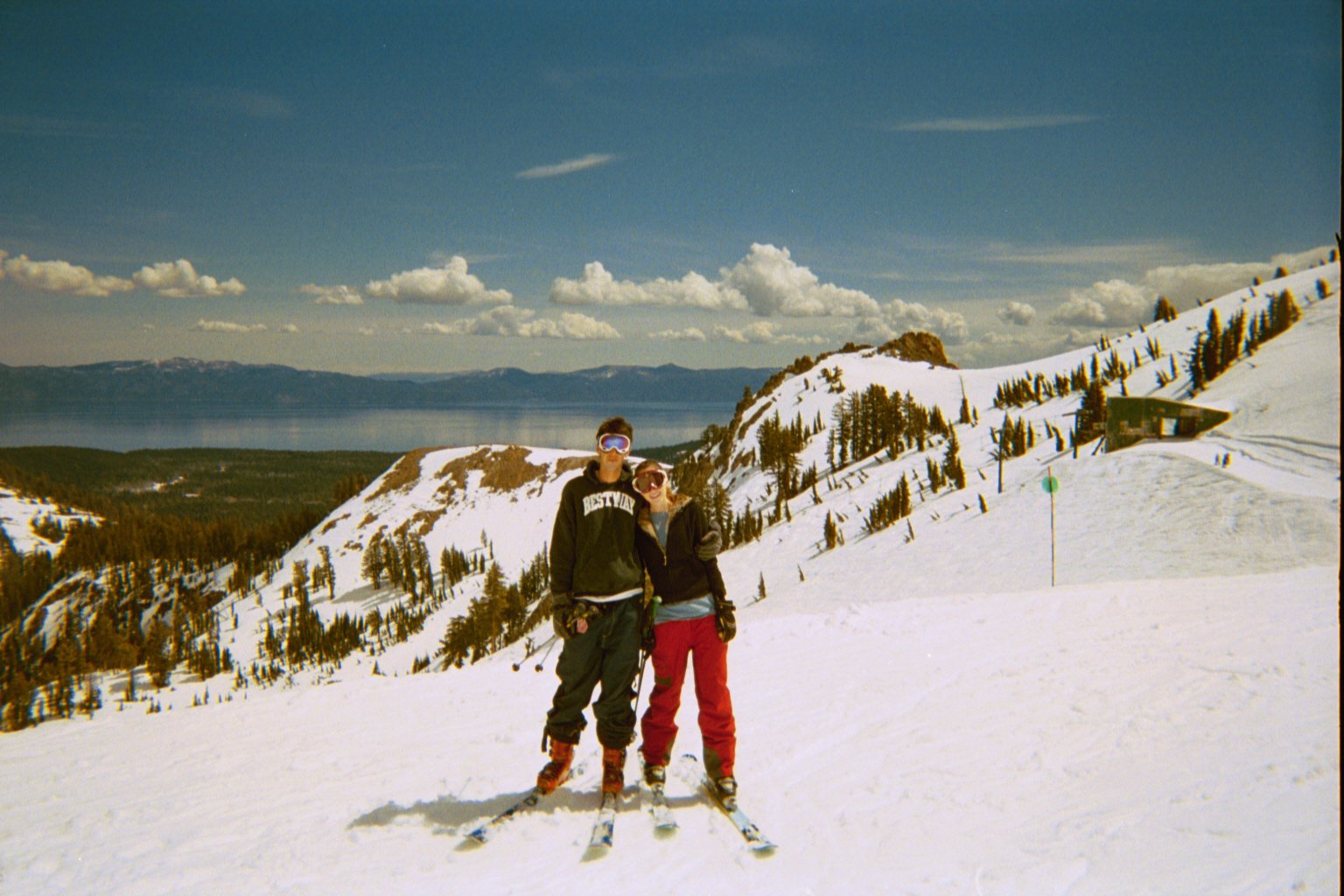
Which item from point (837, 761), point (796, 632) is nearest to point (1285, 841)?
point (837, 761)

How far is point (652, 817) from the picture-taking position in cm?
498

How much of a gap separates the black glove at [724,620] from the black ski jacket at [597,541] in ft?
2.18

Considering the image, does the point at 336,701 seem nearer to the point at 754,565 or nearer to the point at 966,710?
the point at 966,710

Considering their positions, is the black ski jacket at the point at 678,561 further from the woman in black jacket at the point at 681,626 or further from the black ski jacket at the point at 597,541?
the black ski jacket at the point at 597,541

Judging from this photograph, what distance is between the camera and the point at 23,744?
9.41m

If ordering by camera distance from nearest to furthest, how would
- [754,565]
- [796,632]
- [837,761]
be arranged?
[837,761] < [796,632] < [754,565]

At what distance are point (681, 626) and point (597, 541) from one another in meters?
0.99

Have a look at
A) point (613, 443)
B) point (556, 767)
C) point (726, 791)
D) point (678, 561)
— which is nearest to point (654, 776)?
point (726, 791)

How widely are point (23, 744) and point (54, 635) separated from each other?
136311mm

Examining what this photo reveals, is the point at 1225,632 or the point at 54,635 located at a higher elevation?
the point at 1225,632

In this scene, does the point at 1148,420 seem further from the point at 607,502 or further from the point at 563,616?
the point at 563,616

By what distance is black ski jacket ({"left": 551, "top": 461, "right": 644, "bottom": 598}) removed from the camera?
5.24 meters

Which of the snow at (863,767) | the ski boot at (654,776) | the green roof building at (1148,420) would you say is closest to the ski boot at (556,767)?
the snow at (863,767)

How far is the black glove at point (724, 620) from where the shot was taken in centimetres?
525
